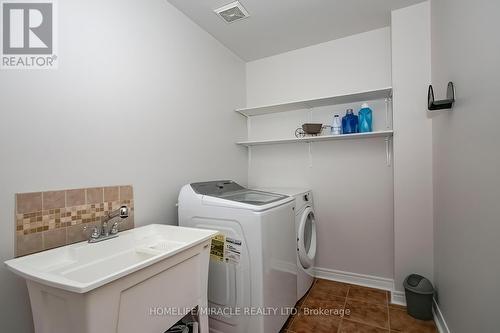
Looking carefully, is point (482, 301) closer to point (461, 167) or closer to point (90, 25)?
point (461, 167)

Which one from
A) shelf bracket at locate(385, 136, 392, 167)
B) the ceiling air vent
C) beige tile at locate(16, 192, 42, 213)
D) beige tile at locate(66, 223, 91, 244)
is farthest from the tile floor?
the ceiling air vent

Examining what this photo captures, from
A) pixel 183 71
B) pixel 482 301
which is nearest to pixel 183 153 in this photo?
pixel 183 71

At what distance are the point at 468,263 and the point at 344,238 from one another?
1.26m

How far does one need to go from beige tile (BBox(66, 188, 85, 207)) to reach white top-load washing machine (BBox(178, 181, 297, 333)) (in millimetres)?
630

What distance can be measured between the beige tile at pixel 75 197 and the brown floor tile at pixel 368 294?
2.38 metres

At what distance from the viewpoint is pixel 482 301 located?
1.08 metres

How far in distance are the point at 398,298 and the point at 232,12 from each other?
301 centimetres

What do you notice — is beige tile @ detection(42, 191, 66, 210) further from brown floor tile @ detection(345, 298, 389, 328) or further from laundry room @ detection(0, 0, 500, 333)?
brown floor tile @ detection(345, 298, 389, 328)

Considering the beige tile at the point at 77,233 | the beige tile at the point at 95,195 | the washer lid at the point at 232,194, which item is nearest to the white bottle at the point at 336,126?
the washer lid at the point at 232,194

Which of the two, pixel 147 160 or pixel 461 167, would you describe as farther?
pixel 147 160

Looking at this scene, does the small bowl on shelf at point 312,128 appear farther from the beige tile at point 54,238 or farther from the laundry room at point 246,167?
the beige tile at point 54,238

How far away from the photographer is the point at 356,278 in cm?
239

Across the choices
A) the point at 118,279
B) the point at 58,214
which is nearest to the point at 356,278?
the point at 118,279

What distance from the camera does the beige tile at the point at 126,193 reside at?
59.3 inches
